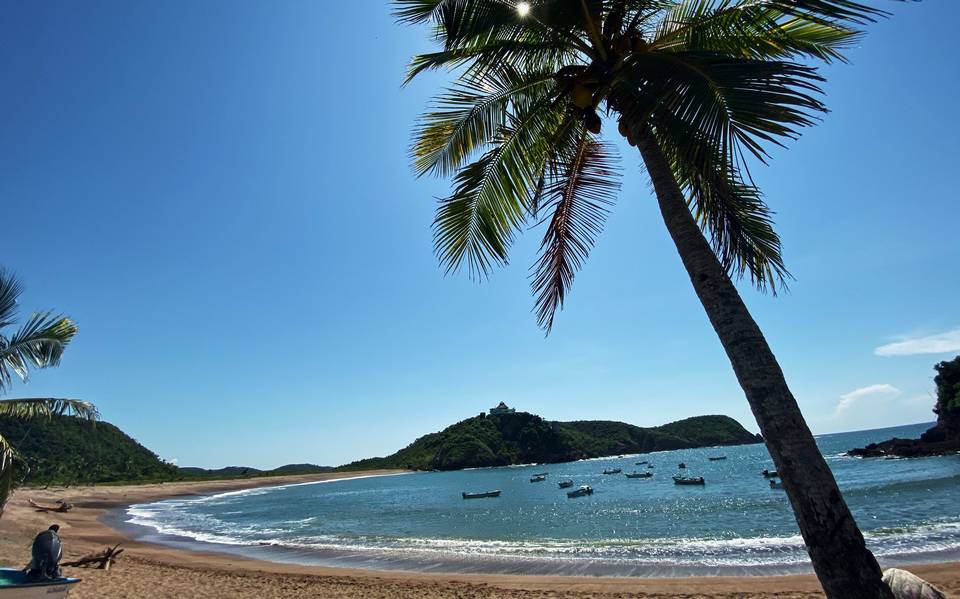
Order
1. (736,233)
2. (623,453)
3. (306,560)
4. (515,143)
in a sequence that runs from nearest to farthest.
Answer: (736,233) < (515,143) < (306,560) < (623,453)

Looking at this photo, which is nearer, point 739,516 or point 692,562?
point 692,562

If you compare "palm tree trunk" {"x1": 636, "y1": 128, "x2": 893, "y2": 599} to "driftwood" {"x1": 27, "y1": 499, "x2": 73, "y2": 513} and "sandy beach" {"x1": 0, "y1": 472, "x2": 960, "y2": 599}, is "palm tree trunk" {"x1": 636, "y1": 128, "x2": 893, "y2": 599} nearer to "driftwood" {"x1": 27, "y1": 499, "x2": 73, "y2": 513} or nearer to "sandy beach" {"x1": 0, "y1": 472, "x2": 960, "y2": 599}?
"sandy beach" {"x1": 0, "y1": 472, "x2": 960, "y2": 599}

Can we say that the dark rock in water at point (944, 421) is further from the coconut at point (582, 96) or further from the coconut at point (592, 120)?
the coconut at point (582, 96)

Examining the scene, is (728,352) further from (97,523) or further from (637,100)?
(97,523)

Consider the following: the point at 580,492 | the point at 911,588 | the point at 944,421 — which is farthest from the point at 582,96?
the point at 944,421

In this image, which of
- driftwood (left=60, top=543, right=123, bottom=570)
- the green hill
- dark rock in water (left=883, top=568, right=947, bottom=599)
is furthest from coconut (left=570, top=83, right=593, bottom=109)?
the green hill

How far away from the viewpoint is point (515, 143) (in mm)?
5785

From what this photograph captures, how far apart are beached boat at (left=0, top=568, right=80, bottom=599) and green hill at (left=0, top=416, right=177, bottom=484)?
85702 mm

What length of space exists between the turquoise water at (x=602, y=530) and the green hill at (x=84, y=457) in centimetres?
5552

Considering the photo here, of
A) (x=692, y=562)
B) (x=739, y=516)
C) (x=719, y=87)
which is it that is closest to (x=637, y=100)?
(x=719, y=87)

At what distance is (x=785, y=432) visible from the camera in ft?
10.3

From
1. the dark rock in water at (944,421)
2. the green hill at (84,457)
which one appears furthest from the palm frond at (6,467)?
the green hill at (84,457)

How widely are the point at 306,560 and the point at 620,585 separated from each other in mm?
11921

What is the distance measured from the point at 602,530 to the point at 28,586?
2197cm
